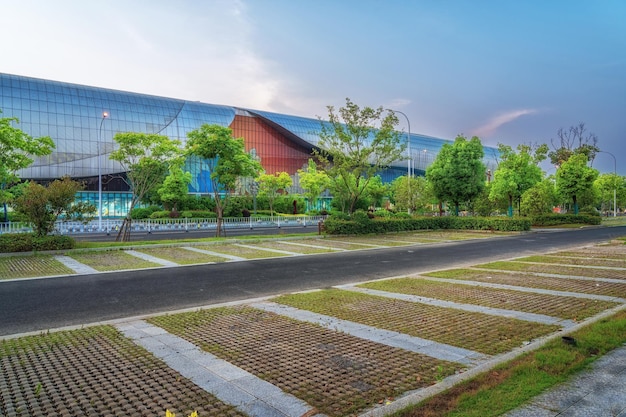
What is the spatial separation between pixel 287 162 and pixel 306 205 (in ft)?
59.0

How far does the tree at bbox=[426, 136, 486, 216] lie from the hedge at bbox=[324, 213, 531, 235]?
288 cm

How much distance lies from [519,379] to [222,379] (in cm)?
312

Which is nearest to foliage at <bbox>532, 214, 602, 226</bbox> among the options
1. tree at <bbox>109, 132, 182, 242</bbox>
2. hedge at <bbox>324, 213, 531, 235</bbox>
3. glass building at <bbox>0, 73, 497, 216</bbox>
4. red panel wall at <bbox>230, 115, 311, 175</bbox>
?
hedge at <bbox>324, 213, 531, 235</bbox>

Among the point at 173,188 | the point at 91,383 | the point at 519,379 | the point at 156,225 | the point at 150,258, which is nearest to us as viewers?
the point at 519,379

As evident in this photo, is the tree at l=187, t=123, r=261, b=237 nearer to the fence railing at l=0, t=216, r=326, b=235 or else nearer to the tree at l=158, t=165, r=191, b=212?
the fence railing at l=0, t=216, r=326, b=235

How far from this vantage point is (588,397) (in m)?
3.87

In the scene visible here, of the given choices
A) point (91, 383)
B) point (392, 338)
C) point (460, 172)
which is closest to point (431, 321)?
point (392, 338)

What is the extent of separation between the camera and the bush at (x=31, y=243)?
16.1m

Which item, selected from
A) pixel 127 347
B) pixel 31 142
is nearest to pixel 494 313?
pixel 127 347

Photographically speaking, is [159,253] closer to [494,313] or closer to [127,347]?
[127,347]

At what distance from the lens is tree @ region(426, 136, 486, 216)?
36500 mm

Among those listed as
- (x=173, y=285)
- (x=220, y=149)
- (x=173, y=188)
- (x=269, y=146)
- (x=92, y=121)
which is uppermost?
(x=92, y=121)

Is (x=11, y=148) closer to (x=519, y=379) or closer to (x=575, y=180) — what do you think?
(x=519, y=379)

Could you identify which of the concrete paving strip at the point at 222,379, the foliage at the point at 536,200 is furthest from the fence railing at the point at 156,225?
the foliage at the point at 536,200
